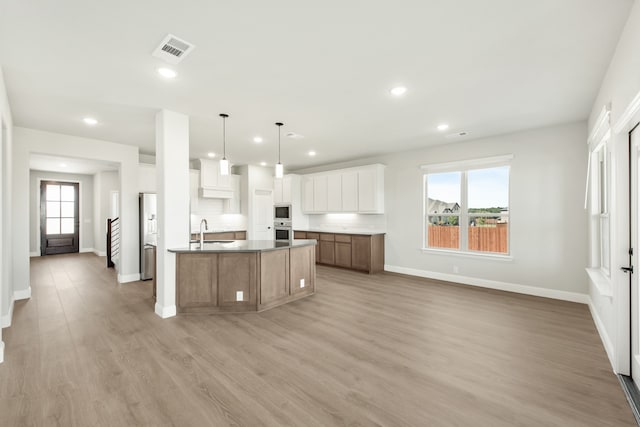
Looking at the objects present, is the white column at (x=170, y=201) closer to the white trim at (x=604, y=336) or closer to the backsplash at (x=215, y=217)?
the backsplash at (x=215, y=217)

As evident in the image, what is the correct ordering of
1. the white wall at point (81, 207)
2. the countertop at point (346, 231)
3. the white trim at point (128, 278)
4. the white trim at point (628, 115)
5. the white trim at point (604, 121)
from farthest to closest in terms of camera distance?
the white wall at point (81, 207), the countertop at point (346, 231), the white trim at point (128, 278), the white trim at point (604, 121), the white trim at point (628, 115)

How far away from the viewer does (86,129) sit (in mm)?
4691

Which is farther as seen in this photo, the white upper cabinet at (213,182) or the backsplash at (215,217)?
the backsplash at (215,217)

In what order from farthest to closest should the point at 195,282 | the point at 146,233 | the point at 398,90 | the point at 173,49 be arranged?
1. the point at 146,233
2. the point at 195,282
3. the point at 398,90
4. the point at 173,49

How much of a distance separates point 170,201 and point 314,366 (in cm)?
270

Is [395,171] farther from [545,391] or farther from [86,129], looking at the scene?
[86,129]

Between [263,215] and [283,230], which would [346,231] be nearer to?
[283,230]

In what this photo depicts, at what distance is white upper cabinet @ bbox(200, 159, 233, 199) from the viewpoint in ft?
23.4

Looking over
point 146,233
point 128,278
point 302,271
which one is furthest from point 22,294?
point 302,271

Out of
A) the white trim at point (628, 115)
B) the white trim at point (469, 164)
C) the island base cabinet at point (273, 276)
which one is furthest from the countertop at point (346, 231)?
the white trim at point (628, 115)

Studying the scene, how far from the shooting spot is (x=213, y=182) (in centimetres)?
732

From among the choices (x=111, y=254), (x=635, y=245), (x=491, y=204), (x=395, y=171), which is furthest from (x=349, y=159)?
(x=111, y=254)

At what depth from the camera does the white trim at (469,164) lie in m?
5.05

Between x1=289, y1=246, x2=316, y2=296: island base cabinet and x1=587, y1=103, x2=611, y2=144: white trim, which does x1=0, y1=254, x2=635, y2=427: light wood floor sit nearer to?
x1=289, y1=246, x2=316, y2=296: island base cabinet
